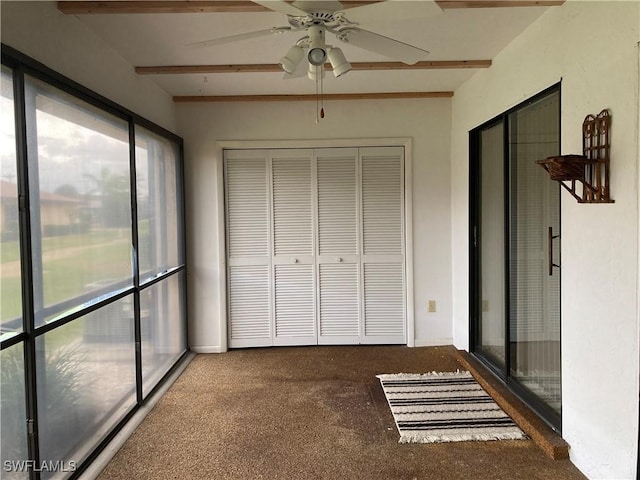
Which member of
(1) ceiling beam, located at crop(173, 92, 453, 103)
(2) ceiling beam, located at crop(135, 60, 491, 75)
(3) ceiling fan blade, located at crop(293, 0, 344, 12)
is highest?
(1) ceiling beam, located at crop(173, 92, 453, 103)

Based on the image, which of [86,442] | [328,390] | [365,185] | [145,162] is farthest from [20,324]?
[365,185]

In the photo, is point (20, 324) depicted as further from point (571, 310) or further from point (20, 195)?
point (571, 310)

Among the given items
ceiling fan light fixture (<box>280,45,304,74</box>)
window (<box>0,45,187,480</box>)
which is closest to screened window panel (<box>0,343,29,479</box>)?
window (<box>0,45,187,480</box>)

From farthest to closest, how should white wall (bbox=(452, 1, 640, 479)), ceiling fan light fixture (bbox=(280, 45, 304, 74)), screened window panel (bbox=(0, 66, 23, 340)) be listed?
1. ceiling fan light fixture (bbox=(280, 45, 304, 74))
2. white wall (bbox=(452, 1, 640, 479))
3. screened window panel (bbox=(0, 66, 23, 340))

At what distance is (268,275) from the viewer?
13.5ft

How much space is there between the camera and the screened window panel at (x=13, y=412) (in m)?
1.65

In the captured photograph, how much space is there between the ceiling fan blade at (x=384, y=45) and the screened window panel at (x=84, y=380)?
6.23ft

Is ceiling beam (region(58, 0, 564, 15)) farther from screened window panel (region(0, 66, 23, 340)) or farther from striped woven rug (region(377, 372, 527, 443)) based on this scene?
striped woven rug (region(377, 372, 527, 443))

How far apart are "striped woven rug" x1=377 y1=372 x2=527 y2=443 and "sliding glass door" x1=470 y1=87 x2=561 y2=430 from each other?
8.9 inches

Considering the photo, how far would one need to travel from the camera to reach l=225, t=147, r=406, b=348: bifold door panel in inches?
160

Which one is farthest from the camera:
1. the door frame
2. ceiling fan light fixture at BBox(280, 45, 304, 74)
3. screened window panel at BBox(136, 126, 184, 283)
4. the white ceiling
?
the door frame

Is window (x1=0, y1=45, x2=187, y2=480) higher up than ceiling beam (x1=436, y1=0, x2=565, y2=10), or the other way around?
ceiling beam (x1=436, y1=0, x2=565, y2=10)

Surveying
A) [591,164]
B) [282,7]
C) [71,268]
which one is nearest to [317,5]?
[282,7]

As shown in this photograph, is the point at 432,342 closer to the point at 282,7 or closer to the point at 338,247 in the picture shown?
the point at 338,247
